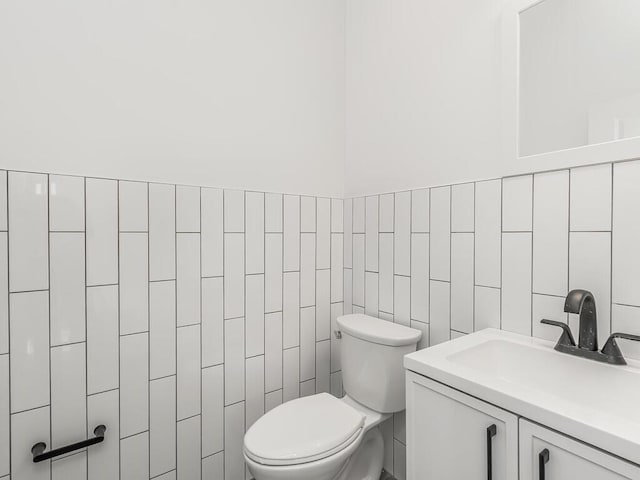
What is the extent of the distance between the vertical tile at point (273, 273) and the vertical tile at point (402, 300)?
0.53 metres

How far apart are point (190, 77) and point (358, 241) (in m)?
1.04

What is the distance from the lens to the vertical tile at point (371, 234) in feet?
5.22

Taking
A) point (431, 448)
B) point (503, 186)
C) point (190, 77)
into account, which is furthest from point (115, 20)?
point (431, 448)

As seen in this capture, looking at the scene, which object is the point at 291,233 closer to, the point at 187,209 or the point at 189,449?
the point at 187,209

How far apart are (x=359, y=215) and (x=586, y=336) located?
1026 mm

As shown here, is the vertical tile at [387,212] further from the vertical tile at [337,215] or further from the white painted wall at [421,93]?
the vertical tile at [337,215]

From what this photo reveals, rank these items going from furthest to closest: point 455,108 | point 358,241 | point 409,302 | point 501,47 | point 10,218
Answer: point 358,241
point 409,302
point 455,108
point 501,47
point 10,218

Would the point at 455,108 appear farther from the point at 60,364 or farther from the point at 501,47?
the point at 60,364

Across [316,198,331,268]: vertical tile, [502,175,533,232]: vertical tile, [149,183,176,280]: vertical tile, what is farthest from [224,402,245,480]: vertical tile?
[502,175,533,232]: vertical tile

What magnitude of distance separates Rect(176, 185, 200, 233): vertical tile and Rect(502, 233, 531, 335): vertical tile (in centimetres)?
115

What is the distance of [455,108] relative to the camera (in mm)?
1276

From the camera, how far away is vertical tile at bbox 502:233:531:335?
1.07m

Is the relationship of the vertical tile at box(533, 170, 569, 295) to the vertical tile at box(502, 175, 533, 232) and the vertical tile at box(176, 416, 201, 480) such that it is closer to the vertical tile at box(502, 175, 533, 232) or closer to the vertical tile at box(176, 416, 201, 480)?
the vertical tile at box(502, 175, 533, 232)

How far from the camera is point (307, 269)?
164cm
